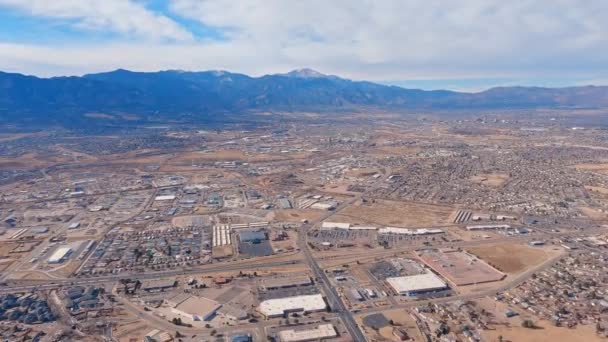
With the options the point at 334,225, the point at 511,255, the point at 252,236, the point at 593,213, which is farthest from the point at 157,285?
the point at 593,213

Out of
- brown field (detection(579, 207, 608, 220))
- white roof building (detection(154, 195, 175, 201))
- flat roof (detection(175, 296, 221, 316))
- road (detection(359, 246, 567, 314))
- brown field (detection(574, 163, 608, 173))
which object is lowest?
white roof building (detection(154, 195, 175, 201))

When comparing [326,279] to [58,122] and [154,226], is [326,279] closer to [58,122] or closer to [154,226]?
[154,226]

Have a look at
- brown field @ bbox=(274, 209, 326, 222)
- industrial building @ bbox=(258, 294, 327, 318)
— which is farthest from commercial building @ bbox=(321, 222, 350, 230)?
industrial building @ bbox=(258, 294, 327, 318)

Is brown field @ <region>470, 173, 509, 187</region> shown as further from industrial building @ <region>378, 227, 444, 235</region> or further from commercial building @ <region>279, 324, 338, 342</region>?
commercial building @ <region>279, 324, 338, 342</region>

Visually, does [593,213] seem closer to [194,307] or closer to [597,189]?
[597,189]

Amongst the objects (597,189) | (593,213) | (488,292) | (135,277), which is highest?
(597,189)

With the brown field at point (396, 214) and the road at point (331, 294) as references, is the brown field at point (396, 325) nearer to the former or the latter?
the road at point (331, 294)
